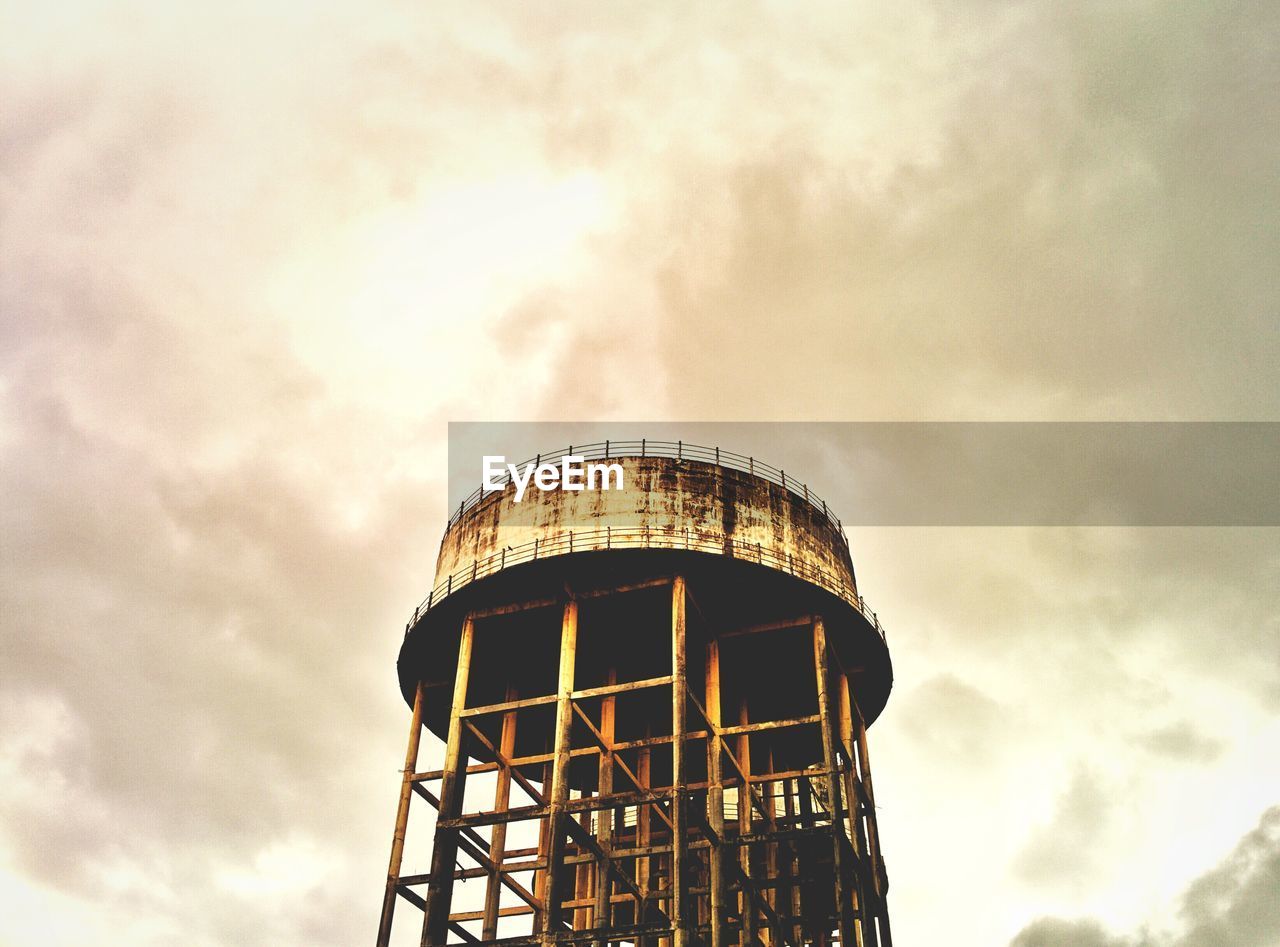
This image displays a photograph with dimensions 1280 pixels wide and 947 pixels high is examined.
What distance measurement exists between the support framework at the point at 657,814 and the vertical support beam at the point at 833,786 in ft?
0.12

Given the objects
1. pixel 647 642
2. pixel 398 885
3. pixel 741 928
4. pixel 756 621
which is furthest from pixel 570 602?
pixel 741 928

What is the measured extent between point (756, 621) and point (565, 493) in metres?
4.85

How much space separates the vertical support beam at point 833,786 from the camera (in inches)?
833

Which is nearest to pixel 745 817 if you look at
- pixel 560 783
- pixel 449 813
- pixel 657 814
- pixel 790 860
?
pixel 657 814

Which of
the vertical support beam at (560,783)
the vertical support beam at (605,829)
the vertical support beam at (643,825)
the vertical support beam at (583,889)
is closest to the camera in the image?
the vertical support beam at (560,783)

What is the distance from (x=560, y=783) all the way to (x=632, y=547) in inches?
186

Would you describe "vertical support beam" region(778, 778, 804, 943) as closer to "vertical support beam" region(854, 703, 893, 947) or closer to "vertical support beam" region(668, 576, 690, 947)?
"vertical support beam" region(854, 703, 893, 947)

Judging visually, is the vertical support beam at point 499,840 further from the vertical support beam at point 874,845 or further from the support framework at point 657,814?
the vertical support beam at point 874,845

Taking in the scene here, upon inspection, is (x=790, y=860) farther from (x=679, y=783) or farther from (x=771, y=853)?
(x=679, y=783)

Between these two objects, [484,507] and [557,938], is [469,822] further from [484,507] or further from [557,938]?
[484,507]

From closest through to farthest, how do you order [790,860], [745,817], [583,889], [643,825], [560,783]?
[560,783] < [745,817] < [643,825] < [583,889] < [790,860]

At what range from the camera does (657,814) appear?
23500mm

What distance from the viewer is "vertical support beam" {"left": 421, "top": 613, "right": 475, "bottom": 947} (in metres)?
20.5

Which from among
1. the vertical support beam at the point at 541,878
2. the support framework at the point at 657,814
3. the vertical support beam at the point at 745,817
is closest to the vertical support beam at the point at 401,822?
the support framework at the point at 657,814
